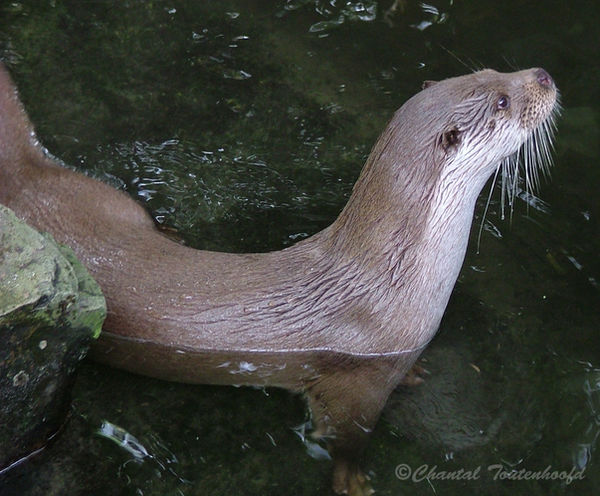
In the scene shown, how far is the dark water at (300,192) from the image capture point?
2553mm

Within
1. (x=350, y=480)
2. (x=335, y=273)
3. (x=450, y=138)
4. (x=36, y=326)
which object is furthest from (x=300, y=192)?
(x=36, y=326)

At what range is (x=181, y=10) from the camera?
4.02 m

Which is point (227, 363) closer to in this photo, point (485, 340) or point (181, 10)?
point (485, 340)

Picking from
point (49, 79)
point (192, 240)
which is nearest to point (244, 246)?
point (192, 240)

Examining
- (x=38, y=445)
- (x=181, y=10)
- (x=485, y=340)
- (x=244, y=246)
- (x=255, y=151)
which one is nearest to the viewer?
(x=38, y=445)

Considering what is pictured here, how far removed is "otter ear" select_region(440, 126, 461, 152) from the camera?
Result: 2.45 m

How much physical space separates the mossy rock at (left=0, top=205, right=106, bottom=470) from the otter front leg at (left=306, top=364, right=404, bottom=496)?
721mm

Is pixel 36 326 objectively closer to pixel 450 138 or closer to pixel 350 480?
pixel 350 480

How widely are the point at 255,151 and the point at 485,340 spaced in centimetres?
119

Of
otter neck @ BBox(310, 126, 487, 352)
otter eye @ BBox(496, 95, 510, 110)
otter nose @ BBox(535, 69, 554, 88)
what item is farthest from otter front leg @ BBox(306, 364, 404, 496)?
otter nose @ BBox(535, 69, 554, 88)

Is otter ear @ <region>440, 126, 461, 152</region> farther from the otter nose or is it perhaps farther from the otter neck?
the otter nose

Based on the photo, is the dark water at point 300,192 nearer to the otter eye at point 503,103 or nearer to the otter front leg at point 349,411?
the otter front leg at point 349,411

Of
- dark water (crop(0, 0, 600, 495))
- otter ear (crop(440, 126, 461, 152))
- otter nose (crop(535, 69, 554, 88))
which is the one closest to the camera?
otter ear (crop(440, 126, 461, 152))

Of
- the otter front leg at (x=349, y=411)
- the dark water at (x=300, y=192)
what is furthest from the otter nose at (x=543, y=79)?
the otter front leg at (x=349, y=411)
